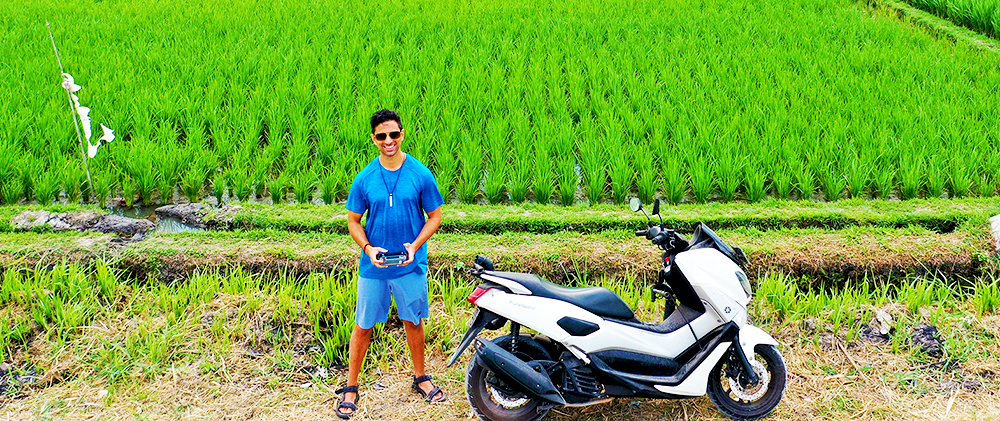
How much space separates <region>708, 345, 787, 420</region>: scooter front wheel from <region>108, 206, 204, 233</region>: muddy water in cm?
277

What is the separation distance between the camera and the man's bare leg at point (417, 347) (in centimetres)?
264

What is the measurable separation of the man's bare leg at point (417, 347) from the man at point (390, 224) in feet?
0.18

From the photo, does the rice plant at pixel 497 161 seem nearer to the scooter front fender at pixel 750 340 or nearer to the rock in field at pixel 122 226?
the rock in field at pixel 122 226

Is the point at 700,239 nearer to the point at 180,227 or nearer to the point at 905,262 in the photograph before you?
the point at 905,262

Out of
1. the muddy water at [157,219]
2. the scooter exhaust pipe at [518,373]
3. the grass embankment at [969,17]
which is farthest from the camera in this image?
the grass embankment at [969,17]

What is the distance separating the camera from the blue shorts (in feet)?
8.18

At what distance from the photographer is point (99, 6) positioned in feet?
27.8

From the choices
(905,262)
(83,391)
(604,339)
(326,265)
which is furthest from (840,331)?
(83,391)

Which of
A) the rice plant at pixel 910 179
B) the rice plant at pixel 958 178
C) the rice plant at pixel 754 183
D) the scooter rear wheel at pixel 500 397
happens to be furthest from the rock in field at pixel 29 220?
the rice plant at pixel 958 178

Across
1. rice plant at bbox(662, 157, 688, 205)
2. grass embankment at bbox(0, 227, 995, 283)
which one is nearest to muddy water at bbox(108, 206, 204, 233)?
grass embankment at bbox(0, 227, 995, 283)

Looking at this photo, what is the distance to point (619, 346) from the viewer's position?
2455 millimetres

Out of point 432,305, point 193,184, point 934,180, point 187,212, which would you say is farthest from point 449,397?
point 934,180

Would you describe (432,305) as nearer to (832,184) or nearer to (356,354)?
(356,354)

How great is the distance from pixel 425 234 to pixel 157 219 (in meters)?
2.37
